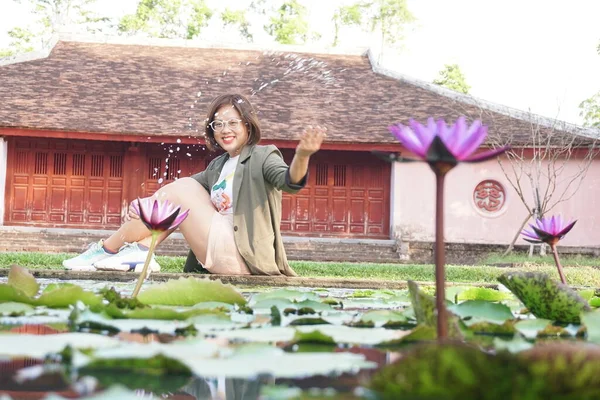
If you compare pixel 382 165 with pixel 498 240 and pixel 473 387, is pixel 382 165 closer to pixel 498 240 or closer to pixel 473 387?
pixel 498 240

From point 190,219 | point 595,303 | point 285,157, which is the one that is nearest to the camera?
point 595,303

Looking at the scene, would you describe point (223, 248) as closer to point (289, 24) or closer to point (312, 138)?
point (312, 138)

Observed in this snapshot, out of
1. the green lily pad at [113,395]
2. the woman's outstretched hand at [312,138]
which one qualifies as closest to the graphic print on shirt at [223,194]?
the woman's outstretched hand at [312,138]

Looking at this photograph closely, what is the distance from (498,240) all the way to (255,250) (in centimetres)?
1126

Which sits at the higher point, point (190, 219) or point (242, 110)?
point (242, 110)

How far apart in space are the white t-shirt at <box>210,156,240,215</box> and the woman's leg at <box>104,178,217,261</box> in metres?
0.05

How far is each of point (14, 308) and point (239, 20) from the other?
29.0m

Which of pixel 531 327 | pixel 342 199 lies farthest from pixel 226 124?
pixel 342 199

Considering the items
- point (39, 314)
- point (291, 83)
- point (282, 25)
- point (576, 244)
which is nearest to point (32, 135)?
point (291, 83)

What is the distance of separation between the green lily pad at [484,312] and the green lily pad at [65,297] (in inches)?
34.9

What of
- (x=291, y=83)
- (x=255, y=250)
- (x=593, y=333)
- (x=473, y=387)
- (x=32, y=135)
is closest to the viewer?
(x=473, y=387)

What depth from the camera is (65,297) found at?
182 centimetres

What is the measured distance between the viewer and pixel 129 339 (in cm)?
134

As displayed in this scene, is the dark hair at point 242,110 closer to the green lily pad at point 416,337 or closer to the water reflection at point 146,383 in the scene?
the green lily pad at point 416,337
